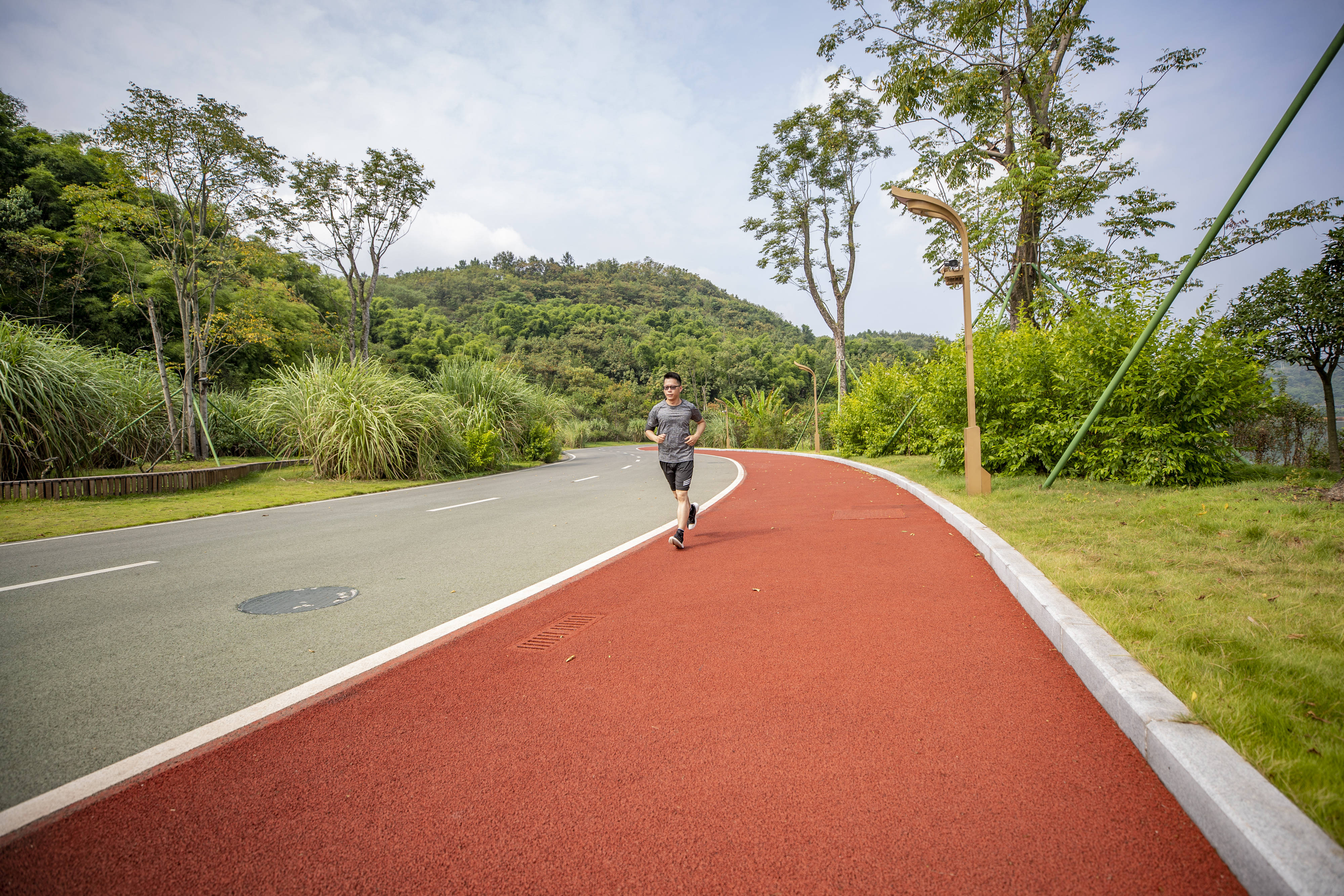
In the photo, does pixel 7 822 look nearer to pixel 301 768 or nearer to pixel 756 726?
pixel 301 768

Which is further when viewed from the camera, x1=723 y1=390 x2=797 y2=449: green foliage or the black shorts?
x1=723 y1=390 x2=797 y2=449: green foliage

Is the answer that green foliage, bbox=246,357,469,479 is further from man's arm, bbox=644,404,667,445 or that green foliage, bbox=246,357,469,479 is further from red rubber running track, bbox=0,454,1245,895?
red rubber running track, bbox=0,454,1245,895

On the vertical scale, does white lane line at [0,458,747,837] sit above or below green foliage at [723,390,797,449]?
below

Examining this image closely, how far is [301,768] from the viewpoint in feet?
8.81

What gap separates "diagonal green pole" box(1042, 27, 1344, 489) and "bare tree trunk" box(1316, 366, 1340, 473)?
324 inches

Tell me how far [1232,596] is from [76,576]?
30.8 feet

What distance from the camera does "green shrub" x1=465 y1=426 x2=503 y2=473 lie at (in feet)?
69.5

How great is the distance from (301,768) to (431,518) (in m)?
7.66

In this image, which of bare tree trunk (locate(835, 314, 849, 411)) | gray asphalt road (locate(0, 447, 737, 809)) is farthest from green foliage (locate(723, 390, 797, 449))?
gray asphalt road (locate(0, 447, 737, 809))

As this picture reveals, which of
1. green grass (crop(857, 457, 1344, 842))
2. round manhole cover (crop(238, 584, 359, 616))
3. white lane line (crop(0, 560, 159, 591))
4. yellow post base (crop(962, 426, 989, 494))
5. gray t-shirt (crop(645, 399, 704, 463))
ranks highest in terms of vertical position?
gray t-shirt (crop(645, 399, 704, 463))

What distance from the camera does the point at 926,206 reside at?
995cm

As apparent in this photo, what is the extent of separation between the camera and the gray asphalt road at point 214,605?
3.15m

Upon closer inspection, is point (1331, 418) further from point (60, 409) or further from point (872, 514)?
point (60, 409)

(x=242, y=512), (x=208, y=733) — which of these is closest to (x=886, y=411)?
(x=242, y=512)
